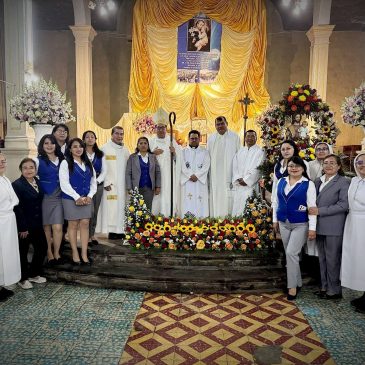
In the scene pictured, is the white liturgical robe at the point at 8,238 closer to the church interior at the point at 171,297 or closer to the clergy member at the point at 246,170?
the church interior at the point at 171,297

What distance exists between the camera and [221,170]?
20.8ft

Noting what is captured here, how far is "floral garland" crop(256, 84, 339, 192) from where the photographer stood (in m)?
5.18

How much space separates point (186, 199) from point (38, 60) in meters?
10.4

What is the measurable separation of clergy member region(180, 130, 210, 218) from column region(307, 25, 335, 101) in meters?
6.90

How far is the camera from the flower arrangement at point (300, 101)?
5160 millimetres

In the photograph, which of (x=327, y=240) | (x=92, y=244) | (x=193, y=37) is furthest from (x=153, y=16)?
(x=327, y=240)

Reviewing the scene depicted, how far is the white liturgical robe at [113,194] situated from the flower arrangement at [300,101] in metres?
2.67

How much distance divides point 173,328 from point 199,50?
11.4 meters

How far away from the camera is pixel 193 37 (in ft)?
42.9

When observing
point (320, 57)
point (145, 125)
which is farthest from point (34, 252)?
point (320, 57)

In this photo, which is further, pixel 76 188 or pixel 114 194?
pixel 114 194

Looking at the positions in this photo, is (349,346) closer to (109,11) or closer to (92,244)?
(92,244)

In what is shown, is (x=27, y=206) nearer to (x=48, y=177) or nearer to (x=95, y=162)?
(x=48, y=177)

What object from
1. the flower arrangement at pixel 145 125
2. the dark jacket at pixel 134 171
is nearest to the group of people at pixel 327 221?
the dark jacket at pixel 134 171
